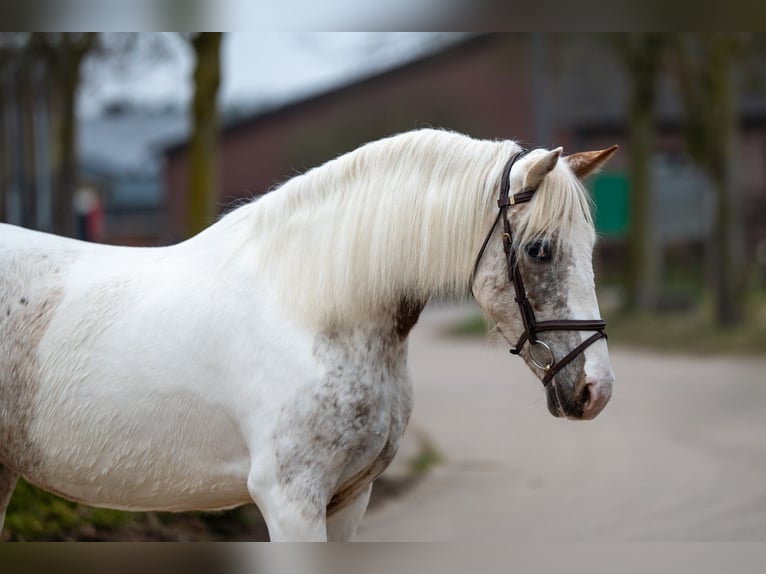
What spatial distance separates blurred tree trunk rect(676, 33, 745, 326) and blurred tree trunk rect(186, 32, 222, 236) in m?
9.75

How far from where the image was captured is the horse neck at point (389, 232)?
3.05 meters

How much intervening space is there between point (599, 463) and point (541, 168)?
231 inches

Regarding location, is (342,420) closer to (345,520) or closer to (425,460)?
(345,520)


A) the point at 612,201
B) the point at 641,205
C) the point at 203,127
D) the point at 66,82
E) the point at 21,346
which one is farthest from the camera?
the point at 612,201

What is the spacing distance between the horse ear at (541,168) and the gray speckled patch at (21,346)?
4.92 ft

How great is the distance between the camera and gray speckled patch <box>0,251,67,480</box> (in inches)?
125

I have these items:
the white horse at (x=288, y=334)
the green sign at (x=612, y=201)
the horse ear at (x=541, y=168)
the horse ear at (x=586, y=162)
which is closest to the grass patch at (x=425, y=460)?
the white horse at (x=288, y=334)

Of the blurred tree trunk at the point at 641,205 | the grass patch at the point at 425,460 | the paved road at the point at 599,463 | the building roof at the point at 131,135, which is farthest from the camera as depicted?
the building roof at the point at 131,135

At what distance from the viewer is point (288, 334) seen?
3.05m

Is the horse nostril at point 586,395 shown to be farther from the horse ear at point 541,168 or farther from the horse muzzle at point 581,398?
the horse ear at point 541,168

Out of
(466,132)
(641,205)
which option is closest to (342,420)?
(641,205)

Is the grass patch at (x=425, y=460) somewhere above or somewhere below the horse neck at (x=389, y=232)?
below

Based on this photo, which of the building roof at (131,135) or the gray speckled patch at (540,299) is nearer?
the gray speckled patch at (540,299)

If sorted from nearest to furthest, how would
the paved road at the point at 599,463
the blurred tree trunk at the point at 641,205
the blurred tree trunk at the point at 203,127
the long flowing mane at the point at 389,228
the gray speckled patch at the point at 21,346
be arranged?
the long flowing mane at the point at 389,228, the gray speckled patch at the point at 21,346, the paved road at the point at 599,463, the blurred tree trunk at the point at 203,127, the blurred tree trunk at the point at 641,205
